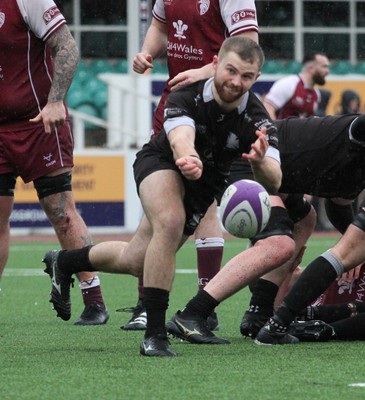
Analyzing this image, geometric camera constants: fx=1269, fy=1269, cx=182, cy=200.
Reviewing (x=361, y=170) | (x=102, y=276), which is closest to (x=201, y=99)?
(x=361, y=170)

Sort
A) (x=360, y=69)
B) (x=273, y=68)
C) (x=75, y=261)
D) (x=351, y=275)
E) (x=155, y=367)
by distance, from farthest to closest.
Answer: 1. (x=360, y=69)
2. (x=273, y=68)
3. (x=351, y=275)
4. (x=75, y=261)
5. (x=155, y=367)

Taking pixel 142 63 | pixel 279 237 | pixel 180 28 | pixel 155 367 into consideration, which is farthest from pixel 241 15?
pixel 155 367

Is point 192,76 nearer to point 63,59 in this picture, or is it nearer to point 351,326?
point 63,59

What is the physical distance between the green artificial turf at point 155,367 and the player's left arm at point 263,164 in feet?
2.61

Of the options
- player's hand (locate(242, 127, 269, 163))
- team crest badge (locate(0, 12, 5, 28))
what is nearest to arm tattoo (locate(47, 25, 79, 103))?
team crest badge (locate(0, 12, 5, 28))

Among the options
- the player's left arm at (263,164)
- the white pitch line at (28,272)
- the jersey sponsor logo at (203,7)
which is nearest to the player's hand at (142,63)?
the jersey sponsor logo at (203,7)

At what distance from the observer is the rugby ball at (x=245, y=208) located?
5676 millimetres

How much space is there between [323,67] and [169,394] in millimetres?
7675

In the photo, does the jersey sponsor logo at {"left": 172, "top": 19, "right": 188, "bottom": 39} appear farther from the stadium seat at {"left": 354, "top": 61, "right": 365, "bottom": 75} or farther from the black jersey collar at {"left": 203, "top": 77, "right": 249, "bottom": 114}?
the stadium seat at {"left": 354, "top": 61, "right": 365, "bottom": 75}

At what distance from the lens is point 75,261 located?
21.7 ft

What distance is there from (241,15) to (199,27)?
0.32 metres

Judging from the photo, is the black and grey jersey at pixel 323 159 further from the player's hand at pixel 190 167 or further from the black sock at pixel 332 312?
the player's hand at pixel 190 167

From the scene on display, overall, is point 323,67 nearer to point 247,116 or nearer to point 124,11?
point 247,116

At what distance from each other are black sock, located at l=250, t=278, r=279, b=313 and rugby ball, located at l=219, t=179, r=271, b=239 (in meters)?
0.95
